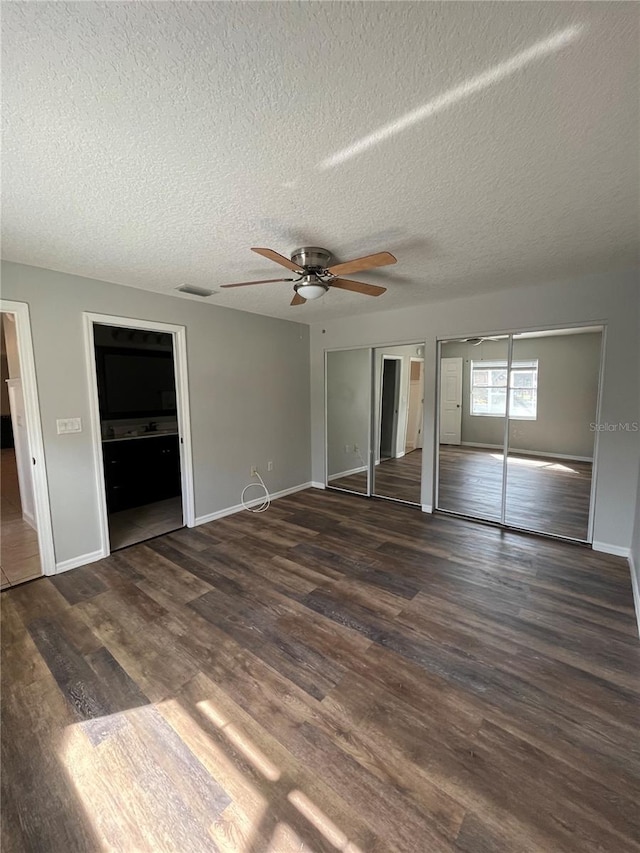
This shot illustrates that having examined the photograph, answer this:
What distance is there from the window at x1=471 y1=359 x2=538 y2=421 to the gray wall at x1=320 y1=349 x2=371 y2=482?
141 cm

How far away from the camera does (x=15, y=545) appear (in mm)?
3410

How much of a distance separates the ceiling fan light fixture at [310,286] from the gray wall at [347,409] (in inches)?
91.0

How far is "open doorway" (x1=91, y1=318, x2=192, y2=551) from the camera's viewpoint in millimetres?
4008

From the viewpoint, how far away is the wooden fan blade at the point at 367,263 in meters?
1.98

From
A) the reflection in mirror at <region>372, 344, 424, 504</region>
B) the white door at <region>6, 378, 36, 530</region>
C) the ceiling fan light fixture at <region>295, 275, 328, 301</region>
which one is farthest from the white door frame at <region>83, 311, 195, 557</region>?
the reflection in mirror at <region>372, 344, 424, 504</region>

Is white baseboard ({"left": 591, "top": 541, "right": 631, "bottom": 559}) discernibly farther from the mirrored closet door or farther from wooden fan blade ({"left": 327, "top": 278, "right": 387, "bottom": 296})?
wooden fan blade ({"left": 327, "top": 278, "right": 387, "bottom": 296})

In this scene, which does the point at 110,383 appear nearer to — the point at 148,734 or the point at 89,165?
the point at 89,165

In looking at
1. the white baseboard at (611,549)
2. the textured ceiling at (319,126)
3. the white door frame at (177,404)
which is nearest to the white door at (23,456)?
the white door frame at (177,404)

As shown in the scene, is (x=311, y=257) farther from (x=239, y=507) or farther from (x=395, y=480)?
(x=395, y=480)

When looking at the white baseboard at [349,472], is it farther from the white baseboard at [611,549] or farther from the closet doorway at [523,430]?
the white baseboard at [611,549]

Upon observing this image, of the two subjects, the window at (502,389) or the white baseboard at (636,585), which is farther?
the window at (502,389)

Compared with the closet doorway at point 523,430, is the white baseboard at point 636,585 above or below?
below

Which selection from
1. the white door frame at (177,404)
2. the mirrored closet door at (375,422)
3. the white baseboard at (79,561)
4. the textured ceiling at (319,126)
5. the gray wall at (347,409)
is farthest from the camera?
the gray wall at (347,409)

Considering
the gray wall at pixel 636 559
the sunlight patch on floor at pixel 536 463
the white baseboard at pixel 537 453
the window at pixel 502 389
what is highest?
the window at pixel 502 389
